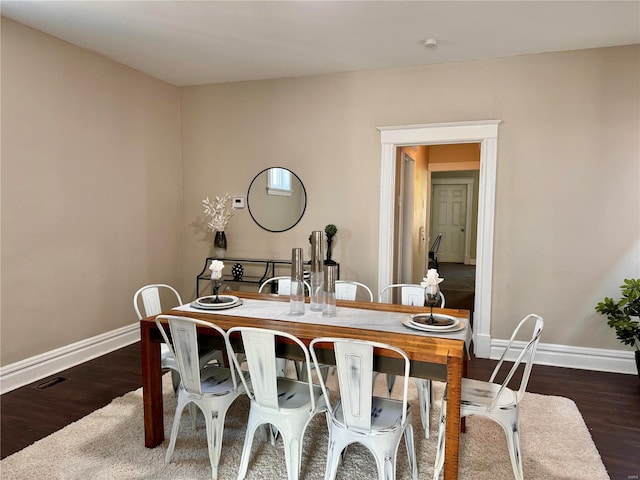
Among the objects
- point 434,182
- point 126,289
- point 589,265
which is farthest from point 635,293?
point 434,182

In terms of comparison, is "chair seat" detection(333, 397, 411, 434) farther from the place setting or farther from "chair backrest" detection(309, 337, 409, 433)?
the place setting

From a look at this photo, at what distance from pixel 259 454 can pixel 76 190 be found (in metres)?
2.67

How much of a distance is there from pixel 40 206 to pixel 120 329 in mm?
1388

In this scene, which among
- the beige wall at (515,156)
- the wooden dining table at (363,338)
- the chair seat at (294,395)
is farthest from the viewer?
the beige wall at (515,156)

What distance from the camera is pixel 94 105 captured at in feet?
12.4

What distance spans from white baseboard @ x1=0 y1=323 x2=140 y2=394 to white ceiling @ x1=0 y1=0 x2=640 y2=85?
2505 millimetres

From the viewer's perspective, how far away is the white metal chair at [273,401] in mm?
1940

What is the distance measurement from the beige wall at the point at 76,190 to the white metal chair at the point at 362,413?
100 inches

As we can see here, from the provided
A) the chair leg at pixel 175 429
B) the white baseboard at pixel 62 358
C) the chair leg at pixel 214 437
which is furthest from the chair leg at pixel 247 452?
the white baseboard at pixel 62 358

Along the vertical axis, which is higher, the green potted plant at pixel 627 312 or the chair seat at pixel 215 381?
the green potted plant at pixel 627 312

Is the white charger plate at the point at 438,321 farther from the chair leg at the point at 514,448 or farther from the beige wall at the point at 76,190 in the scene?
the beige wall at the point at 76,190

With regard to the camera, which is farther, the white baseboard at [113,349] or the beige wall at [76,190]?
the white baseboard at [113,349]

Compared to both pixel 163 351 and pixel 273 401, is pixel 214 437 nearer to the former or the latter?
pixel 273 401

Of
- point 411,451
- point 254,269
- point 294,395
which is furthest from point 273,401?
point 254,269
